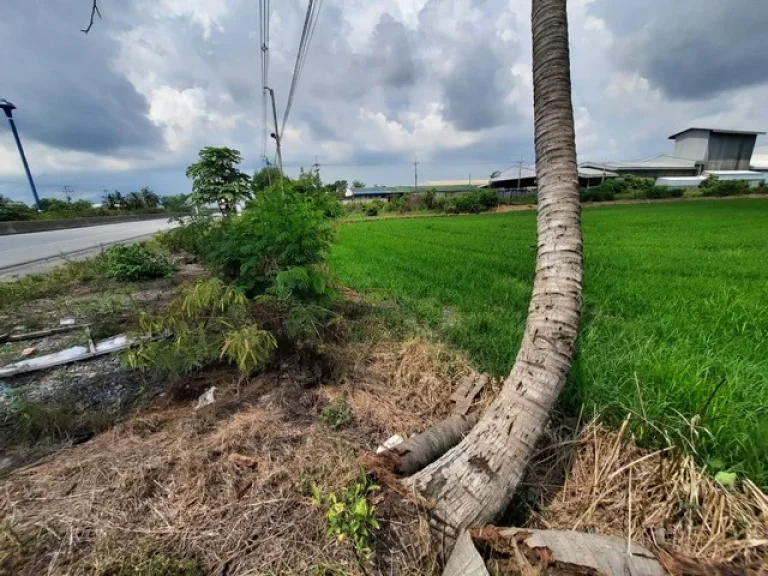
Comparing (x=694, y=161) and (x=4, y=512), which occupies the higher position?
(x=694, y=161)

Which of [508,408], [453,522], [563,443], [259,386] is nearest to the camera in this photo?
[453,522]

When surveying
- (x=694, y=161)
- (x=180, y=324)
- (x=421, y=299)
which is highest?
(x=694, y=161)

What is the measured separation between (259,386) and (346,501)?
1594 millimetres

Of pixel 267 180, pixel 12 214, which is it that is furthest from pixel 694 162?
pixel 12 214

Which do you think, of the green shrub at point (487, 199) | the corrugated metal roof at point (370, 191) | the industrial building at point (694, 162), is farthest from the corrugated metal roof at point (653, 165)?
the corrugated metal roof at point (370, 191)

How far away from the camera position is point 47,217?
2158cm

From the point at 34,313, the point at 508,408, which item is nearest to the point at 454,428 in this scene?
the point at 508,408

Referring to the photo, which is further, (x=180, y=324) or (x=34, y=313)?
(x=34, y=313)

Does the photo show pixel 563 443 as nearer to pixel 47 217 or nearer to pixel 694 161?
pixel 47 217

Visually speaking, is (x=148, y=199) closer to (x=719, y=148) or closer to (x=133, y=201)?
(x=133, y=201)

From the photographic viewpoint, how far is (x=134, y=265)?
23.9 ft

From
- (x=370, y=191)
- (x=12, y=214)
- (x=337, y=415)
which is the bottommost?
(x=337, y=415)

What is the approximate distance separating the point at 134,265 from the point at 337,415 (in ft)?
22.8

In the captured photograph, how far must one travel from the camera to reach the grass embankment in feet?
6.73
